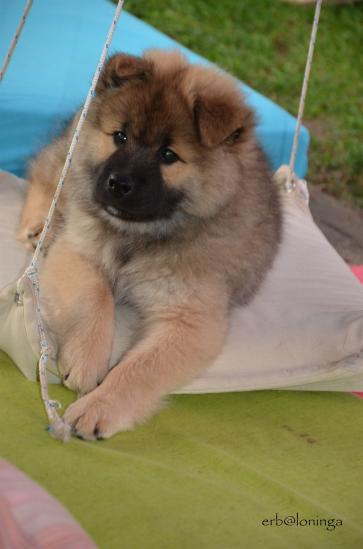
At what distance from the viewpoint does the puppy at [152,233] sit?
228 cm

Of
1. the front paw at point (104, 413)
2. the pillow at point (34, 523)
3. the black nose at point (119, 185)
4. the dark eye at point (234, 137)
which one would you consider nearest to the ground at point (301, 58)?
the dark eye at point (234, 137)

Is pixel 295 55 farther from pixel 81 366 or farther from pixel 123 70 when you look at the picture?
pixel 81 366

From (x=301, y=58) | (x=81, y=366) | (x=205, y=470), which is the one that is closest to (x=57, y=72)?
(x=81, y=366)

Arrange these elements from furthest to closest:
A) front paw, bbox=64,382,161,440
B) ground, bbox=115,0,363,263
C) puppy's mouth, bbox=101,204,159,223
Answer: ground, bbox=115,0,363,263, puppy's mouth, bbox=101,204,159,223, front paw, bbox=64,382,161,440

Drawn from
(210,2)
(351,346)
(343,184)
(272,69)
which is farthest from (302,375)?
(210,2)

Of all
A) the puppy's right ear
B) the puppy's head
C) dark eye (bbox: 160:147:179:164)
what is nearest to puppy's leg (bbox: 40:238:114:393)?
the puppy's head

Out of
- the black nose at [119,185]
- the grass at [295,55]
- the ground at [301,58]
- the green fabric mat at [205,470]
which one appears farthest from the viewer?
the grass at [295,55]

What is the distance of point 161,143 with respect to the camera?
2.31 m

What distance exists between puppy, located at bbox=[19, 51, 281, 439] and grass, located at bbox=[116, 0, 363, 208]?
10.2 ft

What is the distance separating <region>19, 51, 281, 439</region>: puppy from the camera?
2.28 meters

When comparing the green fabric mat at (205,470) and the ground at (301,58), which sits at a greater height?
the ground at (301,58)

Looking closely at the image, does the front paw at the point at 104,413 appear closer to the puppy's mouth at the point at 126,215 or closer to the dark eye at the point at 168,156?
the puppy's mouth at the point at 126,215

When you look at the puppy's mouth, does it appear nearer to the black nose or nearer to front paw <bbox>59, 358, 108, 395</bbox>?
the black nose

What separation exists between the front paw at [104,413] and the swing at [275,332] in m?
0.06
